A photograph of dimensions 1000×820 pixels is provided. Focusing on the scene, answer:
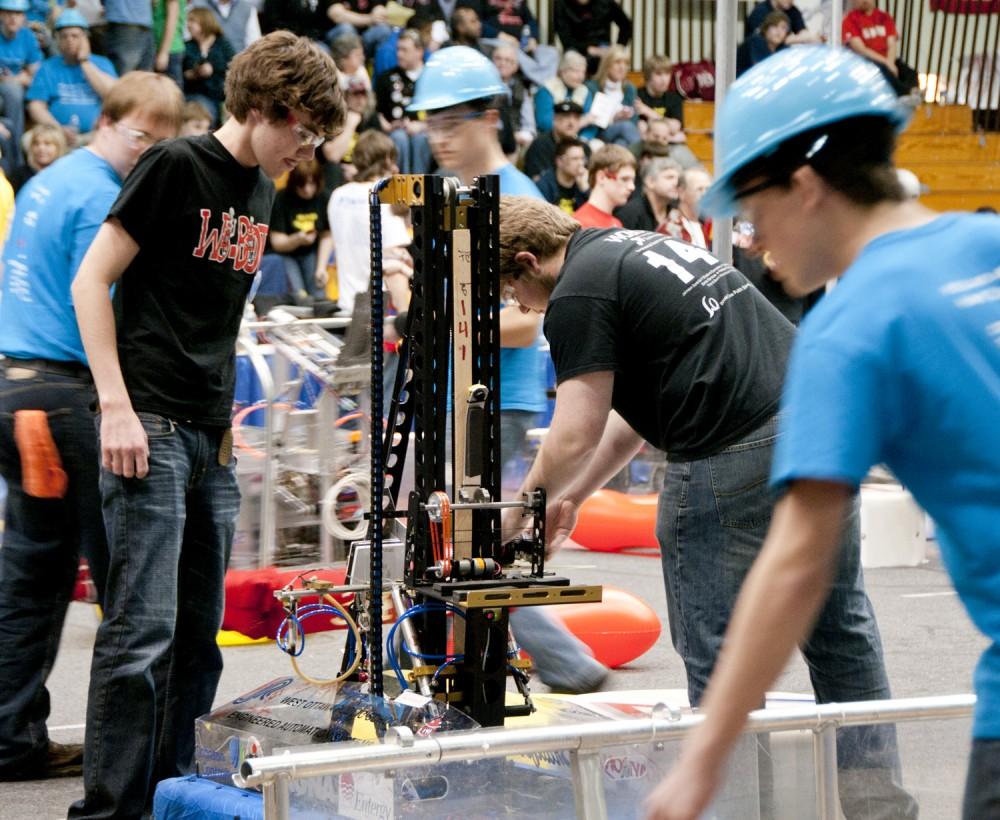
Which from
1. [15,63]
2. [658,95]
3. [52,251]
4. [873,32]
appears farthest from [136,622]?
[873,32]

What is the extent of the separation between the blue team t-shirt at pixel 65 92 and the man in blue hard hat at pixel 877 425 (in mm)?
9543

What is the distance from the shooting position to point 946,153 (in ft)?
58.7

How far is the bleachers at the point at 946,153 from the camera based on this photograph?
16.8 m

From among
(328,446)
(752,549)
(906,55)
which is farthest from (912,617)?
(906,55)

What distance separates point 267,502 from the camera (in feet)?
21.6

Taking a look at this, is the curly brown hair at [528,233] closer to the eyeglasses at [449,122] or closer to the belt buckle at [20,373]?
the eyeglasses at [449,122]

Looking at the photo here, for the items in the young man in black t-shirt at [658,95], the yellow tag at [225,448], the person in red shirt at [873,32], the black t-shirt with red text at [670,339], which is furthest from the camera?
the person in red shirt at [873,32]

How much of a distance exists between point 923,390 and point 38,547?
131 inches

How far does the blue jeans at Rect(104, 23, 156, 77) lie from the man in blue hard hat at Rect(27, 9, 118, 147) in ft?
1.08

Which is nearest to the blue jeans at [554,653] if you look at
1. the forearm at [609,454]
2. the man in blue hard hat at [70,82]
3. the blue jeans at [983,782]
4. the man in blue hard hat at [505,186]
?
the man in blue hard hat at [505,186]

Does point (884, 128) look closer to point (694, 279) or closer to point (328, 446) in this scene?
point (694, 279)

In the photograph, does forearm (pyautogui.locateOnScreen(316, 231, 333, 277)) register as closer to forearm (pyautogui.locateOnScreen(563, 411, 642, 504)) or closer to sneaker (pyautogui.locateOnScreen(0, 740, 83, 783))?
sneaker (pyautogui.locateOnScreen(0, 740, 83, 783))

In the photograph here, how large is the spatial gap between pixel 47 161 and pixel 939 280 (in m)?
8.66

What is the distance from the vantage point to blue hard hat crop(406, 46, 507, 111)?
4578 millimetres
